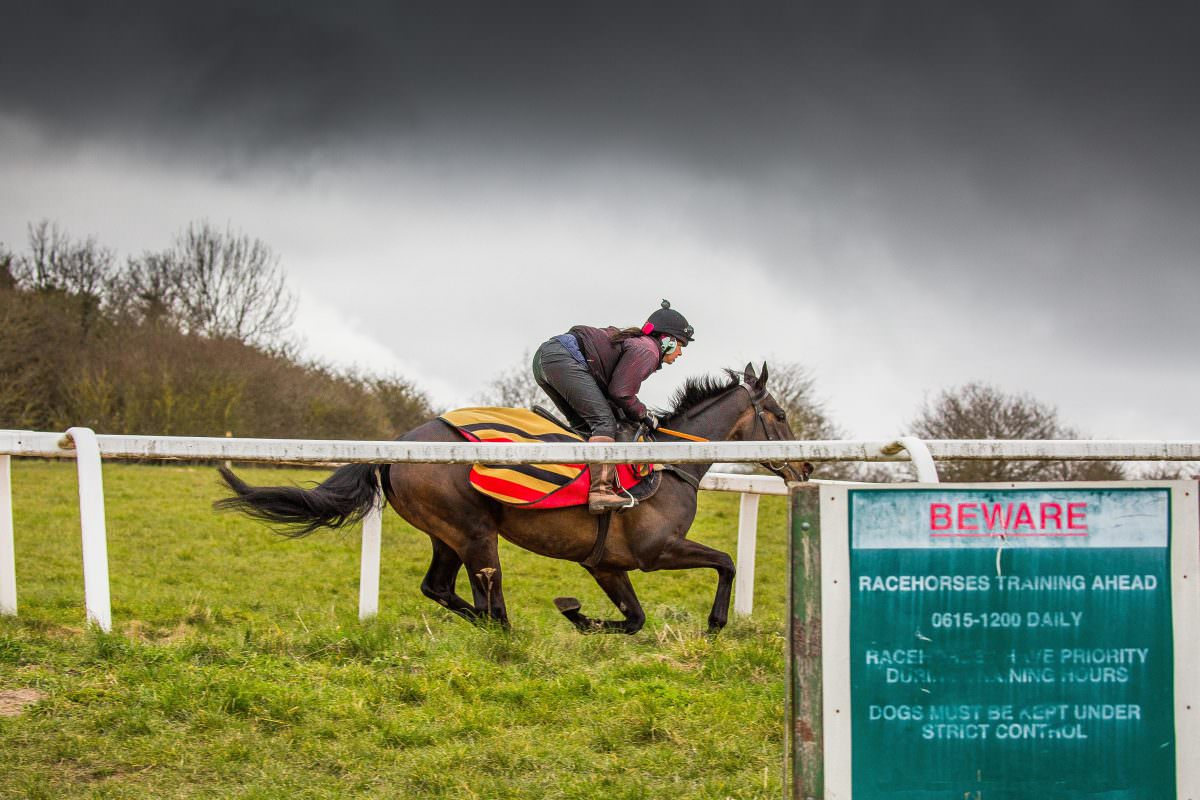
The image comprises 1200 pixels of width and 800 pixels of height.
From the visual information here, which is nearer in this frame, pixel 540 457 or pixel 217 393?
pixel 540 457

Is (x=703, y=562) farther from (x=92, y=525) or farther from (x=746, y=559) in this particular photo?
(x=92, y=525)

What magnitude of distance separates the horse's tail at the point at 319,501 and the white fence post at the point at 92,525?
5.68ft

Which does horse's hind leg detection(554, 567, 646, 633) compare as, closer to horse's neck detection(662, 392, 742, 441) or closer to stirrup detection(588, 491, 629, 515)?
stirrup detection(588, 491, 629, 515)

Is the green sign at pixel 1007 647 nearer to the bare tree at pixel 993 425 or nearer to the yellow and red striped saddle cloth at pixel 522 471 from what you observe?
the yellow and red striped saddle cloth at pixel 522 471

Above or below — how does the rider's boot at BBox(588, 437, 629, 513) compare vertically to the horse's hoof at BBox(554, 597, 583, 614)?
above

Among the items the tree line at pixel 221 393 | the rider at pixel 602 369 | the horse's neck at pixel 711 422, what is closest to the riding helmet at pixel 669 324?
the rider at pixel 602 369

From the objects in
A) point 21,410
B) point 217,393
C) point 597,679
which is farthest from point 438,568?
point 21,410

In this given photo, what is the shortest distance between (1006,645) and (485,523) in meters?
4.05

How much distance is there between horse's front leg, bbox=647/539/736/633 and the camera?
6812 millimetres

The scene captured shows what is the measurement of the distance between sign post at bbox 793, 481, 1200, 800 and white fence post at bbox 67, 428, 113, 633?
10.3 ft

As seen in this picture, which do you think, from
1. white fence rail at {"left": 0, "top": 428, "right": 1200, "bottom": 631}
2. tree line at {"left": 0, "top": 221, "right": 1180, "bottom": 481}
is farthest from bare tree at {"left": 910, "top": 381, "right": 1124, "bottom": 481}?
white fence rail at {"left": 0, "top": 428, "right": 1200, "bottom": 631}

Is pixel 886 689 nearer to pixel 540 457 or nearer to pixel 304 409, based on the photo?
pixel 540 457

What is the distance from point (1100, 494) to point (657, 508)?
4012 mm

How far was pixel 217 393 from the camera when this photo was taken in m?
25.2
